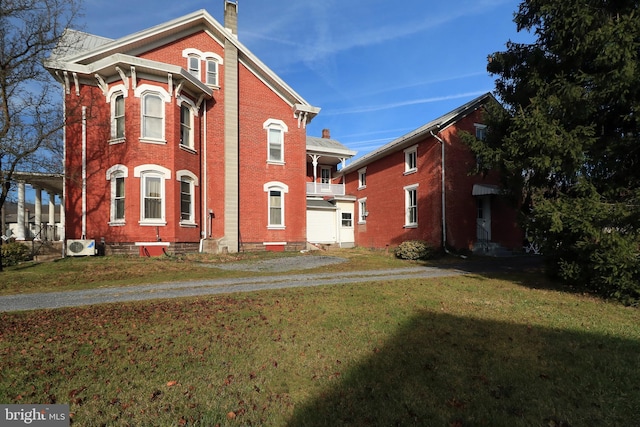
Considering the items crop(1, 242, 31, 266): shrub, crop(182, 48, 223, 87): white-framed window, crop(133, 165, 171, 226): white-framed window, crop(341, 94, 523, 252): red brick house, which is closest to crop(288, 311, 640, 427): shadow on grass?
crop(133, 165, 171, 226): white-framed window

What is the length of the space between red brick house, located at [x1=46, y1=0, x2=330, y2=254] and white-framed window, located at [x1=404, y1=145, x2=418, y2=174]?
5959mm

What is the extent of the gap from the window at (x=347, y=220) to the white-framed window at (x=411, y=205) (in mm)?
6154

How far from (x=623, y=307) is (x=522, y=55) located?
6.91 metres

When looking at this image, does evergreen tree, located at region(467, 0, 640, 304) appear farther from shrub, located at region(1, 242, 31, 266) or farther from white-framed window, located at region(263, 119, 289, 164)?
shrub, located at region(1, 242, 31, 266)

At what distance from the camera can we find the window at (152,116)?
1516cm

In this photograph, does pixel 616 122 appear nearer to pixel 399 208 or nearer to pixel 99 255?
pixel 399 208

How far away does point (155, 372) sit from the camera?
3.74 m

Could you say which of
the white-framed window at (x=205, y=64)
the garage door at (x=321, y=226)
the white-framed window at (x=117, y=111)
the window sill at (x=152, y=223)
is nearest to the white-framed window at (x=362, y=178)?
the garage door at (x=321, y=226)

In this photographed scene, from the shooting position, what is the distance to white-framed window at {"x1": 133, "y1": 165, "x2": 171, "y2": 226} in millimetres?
14953

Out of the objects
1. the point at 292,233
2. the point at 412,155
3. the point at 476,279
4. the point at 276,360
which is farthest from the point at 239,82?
the point at 276,360

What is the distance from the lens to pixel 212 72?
1809 centimetres

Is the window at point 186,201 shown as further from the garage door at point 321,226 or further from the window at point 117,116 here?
the garage door at point 321,226

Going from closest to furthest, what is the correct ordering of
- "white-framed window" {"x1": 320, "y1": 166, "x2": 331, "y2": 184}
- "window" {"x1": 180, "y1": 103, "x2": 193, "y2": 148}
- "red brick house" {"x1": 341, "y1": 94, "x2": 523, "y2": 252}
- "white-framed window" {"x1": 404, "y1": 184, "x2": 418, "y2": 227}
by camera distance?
"window" {"x1": 180, "y1": 103, "x2": 193, "y2": 148} < "red brick house" {"x1": 341, "y1": 94, "x2": 523, "y2": 252} < "white-framed window" {"x1": 404, "y1": 184, "x2": 418, "y2": 227} < "white-framed window" {"x1": 320, "y1": 166, "x2": 331, "y2": 184}

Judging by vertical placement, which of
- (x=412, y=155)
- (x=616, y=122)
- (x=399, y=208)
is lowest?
(x=399, y=208)
